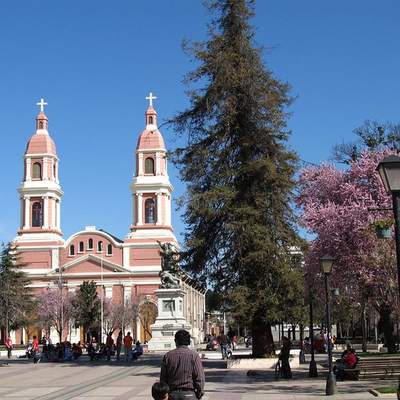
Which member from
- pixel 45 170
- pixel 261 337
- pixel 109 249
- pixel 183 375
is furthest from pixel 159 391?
pixel 45 170

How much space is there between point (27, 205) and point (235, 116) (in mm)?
78431

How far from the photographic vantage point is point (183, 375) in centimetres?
884

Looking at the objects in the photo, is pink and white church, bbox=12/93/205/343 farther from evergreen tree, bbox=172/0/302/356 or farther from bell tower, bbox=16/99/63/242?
evergreen tree, bbox=172/0/302/356

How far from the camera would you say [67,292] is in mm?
102375

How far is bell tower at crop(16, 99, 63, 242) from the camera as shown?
350 ft

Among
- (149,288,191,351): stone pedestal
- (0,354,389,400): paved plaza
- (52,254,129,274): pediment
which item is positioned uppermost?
(52,254,129,274): pediment

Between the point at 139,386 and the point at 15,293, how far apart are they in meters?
60.9

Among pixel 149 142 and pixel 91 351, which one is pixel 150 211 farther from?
pixel 91 351

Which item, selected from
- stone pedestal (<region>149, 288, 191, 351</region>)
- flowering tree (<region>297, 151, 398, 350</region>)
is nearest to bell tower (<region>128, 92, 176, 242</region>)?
stone pedestal (<region>149, 288, 191, 351</region>)

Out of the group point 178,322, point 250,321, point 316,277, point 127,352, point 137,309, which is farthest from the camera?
point 137,309

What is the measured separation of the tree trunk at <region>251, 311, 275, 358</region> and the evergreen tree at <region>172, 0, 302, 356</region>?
0.04 m

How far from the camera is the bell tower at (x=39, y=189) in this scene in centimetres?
10675

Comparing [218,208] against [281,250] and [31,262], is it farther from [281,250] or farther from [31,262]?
[31,262]

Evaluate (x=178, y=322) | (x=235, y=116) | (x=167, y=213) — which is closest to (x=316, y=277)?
(x=235, y=116)
